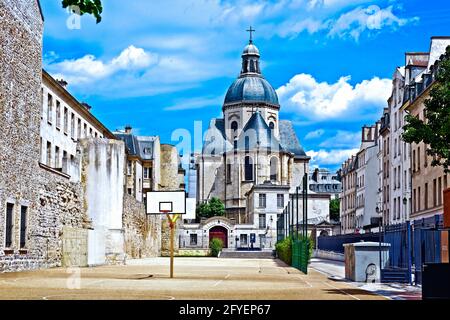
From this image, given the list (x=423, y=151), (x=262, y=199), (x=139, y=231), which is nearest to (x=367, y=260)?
(x=423, y=151)

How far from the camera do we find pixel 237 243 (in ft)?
352

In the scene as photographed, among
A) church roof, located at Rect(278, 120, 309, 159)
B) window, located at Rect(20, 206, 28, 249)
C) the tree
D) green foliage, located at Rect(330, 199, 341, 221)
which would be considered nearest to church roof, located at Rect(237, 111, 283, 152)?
church roof, located at Rect(278, 120, 309, 159)

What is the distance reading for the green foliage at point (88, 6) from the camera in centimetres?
720

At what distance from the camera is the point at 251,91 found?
142 m

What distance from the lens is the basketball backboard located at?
1145 inches

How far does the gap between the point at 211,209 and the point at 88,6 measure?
120 meters

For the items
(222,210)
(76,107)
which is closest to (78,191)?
(76,107)

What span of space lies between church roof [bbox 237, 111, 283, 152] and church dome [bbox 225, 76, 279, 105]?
519 cm

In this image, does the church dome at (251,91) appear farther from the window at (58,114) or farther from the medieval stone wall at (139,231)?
the window at (58,114)

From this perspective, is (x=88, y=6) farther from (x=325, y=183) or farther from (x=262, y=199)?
(x=325, y=183)

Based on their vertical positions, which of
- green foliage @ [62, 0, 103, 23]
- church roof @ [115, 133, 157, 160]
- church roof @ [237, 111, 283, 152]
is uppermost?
church roof @ [237, 111, 283, 152]

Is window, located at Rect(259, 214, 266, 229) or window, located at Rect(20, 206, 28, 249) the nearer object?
window, located at Rect(20, 206, 28, 249)

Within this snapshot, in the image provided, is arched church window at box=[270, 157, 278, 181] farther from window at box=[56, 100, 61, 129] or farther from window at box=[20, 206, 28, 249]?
window at box=[20, 206, 28, 249]
